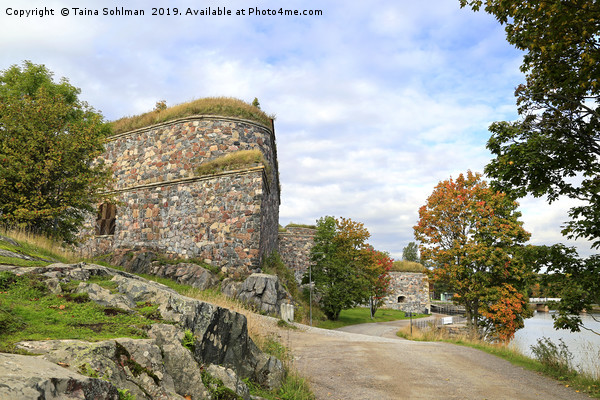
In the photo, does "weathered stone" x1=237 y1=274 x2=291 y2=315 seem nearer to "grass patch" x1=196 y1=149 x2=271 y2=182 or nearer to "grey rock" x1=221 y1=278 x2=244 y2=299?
"grey rock" x1=221 y1=278 x2=244 y2=299

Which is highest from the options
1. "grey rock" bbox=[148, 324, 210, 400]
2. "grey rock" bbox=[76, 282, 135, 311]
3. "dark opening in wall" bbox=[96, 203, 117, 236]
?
"dark opening in wall" bbox=[96, 203, 117, 236]

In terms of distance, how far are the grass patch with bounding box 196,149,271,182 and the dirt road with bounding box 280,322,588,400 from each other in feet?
37.8


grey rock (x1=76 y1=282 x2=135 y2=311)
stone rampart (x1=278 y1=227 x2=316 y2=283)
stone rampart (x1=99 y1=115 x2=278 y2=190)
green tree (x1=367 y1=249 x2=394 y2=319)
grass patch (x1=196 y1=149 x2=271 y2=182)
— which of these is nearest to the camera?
grey rock (x1=76 y1=282 x2=135 y2=311)

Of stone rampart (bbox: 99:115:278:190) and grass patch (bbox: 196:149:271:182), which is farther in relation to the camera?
stone rampart (bbox: 99:115:278:190)

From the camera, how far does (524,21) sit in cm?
910

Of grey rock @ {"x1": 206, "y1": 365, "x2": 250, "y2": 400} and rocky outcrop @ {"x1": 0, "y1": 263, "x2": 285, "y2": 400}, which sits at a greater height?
rocky outcrop @ {"x1": 0, "y1": 263, "x2": 285, "y2": 400}

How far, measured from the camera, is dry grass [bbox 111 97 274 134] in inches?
978

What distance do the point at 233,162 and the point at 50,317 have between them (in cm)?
1785

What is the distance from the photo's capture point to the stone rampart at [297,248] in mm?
36062

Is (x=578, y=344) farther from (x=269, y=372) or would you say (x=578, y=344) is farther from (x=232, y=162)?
(x=269, y=372)

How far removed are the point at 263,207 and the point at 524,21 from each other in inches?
608

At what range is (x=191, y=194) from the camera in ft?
72.3

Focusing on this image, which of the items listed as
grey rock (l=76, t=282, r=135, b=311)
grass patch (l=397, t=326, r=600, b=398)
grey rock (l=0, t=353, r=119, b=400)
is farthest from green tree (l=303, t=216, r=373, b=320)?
grey rock (l=0, t=353, r=119, b=400)

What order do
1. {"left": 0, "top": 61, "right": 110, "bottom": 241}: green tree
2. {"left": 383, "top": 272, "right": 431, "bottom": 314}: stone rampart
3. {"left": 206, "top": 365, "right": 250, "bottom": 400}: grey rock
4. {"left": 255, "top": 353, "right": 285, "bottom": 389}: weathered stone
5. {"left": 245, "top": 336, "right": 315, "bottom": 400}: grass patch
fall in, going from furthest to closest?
{"left": 383, "top": 272, "right": 431, "bottom": 314}: stone rampart, {"left": 0, "top": 61, "right": 110, "bottom": 241}: green tree, {"left": 255, "top": 353, "right": 285, "bottom": 389}: weathered stone, {"left": 245, "top": 336, "right": 315, "bottom": 400}: grass patch, {"left": 206, "top": 365, "right": 250, "bottom": 400}: grey rock
